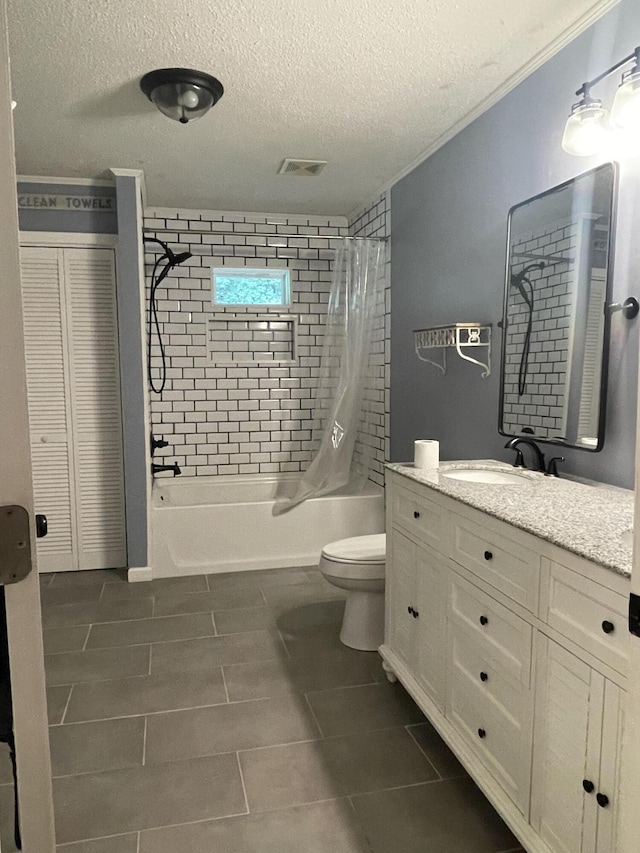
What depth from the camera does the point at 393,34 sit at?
213 centimetres

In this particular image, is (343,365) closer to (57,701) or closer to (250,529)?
(250,529)

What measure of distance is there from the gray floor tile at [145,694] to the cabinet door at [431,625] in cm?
84

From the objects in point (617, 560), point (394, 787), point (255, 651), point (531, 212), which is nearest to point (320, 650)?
point (255, 651)

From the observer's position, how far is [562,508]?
5.55 feet

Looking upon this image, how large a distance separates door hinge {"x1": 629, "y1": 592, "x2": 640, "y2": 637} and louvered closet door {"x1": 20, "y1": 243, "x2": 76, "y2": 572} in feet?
11.6

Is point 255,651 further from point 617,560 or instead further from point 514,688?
point 617,560

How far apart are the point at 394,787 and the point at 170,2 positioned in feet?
8.35

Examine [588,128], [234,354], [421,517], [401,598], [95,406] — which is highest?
[588,128]

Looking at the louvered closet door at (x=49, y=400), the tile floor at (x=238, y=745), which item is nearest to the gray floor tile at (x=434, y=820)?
the tile floor at (x=238, y=745)

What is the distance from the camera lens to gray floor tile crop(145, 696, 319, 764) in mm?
2141

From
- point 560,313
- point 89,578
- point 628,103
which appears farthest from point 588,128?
point 89,578

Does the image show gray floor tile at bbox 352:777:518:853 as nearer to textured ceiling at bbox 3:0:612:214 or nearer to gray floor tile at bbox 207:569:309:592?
gray floor tile at bbox 207:569:309:592

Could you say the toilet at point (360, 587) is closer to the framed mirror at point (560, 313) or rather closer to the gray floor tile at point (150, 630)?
the gray floor tile at point (150, 630)

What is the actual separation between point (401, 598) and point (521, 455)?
0.71 metres
